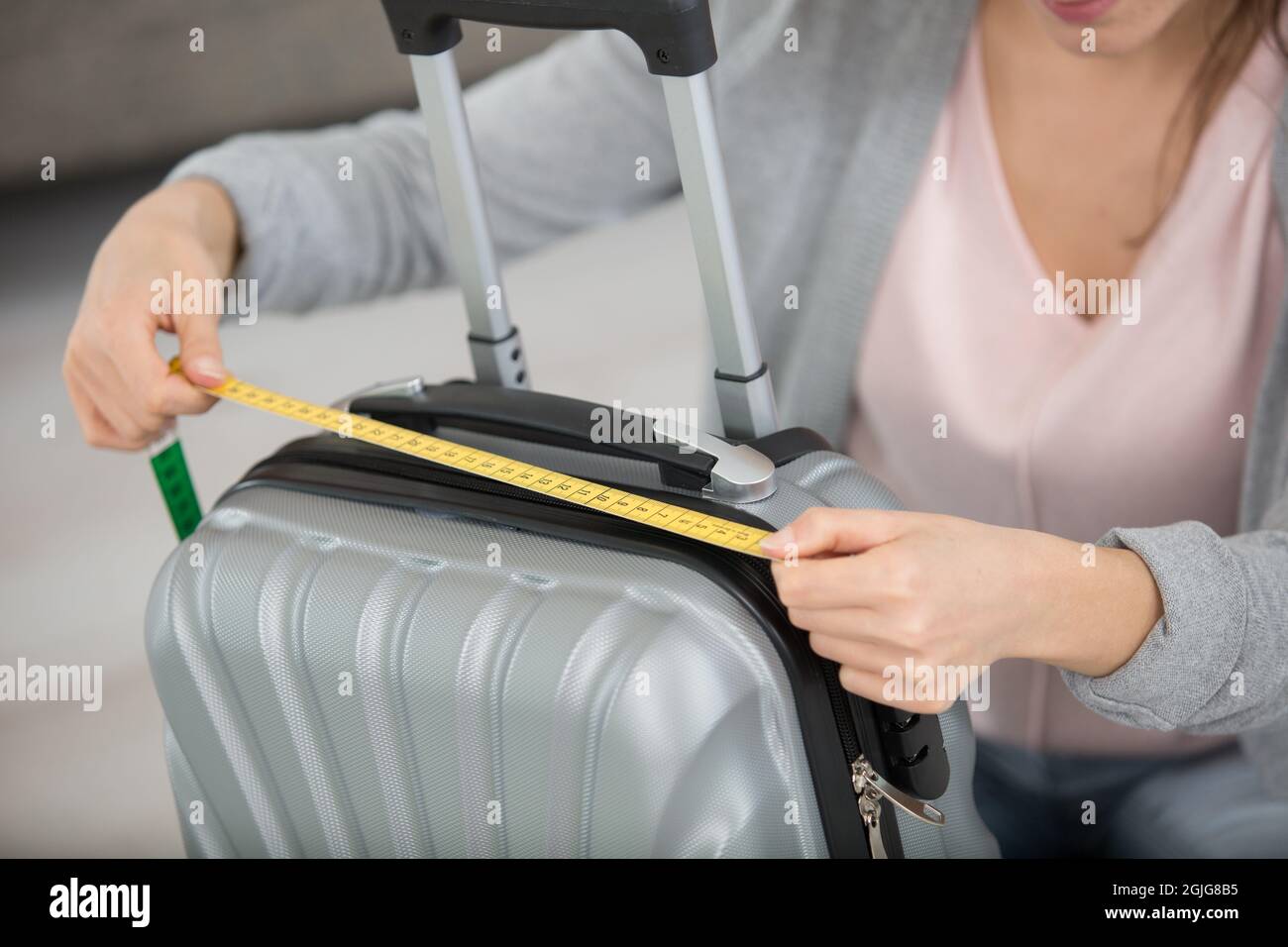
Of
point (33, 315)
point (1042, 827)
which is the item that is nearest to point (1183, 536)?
point (1042, 827)

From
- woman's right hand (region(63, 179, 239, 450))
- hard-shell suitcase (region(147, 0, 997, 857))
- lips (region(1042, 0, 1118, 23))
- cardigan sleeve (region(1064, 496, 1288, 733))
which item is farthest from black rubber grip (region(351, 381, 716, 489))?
lips (region(1042, 0, 1118, 23))

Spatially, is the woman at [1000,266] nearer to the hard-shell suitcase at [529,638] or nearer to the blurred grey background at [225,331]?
the hard-shell suitcase at [529,638]

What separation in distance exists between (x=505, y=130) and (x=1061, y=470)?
50 cm

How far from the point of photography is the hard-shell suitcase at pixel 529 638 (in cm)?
63

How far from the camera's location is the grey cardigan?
88cm

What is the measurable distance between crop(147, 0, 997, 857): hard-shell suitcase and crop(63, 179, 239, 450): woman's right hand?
78mm

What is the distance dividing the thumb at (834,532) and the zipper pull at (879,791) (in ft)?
0.43

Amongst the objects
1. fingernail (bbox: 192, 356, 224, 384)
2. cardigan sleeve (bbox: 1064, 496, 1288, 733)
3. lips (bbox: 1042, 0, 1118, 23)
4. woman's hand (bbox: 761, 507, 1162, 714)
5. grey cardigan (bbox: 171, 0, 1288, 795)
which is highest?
lips (bbox: 1042, 0, 1118, 23)

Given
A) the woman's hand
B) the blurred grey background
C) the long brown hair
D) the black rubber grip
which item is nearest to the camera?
the woman's hand

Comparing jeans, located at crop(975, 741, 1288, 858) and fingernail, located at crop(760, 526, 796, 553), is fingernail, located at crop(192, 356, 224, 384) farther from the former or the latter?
jeans, located at crop(975, 741, 1288, 858)

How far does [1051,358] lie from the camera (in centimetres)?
87

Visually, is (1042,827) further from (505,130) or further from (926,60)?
(505,130)

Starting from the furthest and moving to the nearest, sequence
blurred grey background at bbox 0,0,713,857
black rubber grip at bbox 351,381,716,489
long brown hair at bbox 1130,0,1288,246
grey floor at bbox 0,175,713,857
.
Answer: blurred grey background at bbox 0,0,713,857 → grey floor at bbox 0,175,713,857 → long brown hair at bbox 1130,0,1288,246 → black rubber grip at bbox 351,381,716,489
